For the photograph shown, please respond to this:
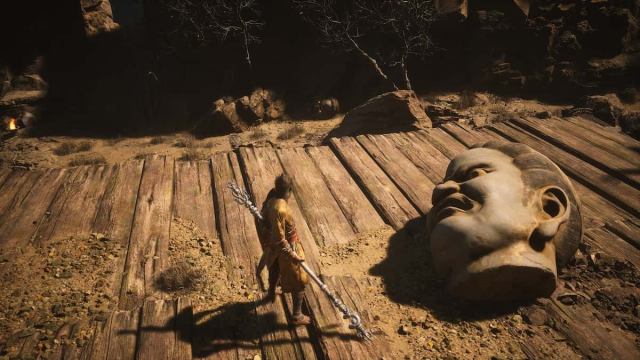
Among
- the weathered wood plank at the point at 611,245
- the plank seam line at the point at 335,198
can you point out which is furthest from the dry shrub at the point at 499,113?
the weathered wood plank at the point at 611,245

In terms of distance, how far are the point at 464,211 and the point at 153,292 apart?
3577 millimetres

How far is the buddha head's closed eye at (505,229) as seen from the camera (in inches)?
162

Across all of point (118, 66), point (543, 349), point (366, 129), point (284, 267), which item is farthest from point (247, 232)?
point (118, 66)

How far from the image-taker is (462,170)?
5105mm

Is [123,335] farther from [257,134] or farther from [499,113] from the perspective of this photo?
[499,113]

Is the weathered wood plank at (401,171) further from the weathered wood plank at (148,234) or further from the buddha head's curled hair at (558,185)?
the weathered wood plank at (148,234)

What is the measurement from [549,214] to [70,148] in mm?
13566

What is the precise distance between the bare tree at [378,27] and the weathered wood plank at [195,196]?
8.00 metres

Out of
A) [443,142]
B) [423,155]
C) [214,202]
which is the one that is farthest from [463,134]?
[214,202]

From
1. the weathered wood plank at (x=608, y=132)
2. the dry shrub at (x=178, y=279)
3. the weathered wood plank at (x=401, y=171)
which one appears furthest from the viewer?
the weathered wood plank at (x=608, y=132)

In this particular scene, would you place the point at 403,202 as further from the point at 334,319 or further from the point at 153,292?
the point at 153,292

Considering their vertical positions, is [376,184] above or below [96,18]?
below

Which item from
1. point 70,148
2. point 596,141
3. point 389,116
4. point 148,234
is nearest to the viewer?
point 148,234

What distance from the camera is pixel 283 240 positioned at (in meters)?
3.73
